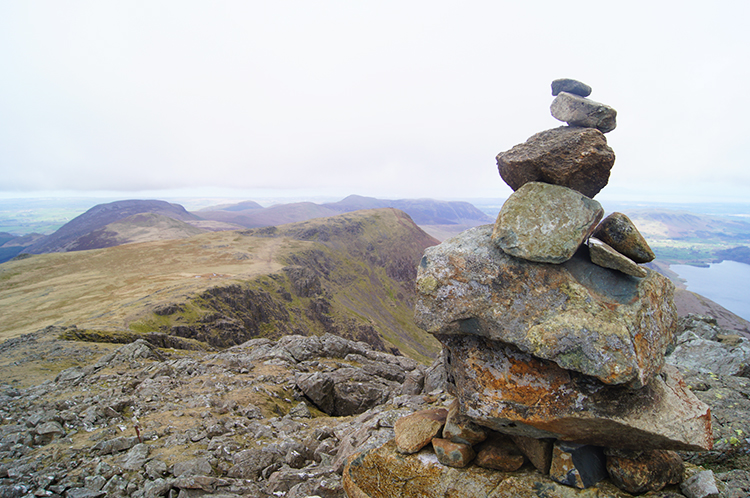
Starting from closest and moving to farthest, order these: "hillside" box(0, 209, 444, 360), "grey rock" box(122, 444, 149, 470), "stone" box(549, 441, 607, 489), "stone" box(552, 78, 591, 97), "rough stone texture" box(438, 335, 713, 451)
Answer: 1. "rough stone texture" box(438, 335, 713, 451)
2. "stone" box(549, 441, 607, 489)
3. "stone" box(552, 78, 591, 97)
4. "grey rock" box(122, 444, 149, 470)
5. "hillside" box(0, 209, 444, 360)

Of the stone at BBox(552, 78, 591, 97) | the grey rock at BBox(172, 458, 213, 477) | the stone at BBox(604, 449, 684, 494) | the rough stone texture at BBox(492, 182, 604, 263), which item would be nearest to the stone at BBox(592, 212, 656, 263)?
the rough stone texture at BBox(492, 182, 604, 263)

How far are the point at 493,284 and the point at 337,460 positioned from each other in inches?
441

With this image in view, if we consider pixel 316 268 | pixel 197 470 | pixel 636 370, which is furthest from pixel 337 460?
pixel 316 268

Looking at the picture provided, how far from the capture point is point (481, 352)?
1109 centimetres

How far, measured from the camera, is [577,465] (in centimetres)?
→ 956

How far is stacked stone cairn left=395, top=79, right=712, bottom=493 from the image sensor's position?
9.25 meters

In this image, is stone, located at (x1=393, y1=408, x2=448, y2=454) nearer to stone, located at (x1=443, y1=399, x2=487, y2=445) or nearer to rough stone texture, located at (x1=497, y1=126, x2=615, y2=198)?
stone, located at (x1=443, y1=399, x2=487, y2=445)

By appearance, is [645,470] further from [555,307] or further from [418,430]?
[418,430]

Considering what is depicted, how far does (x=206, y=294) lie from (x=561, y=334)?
255 feet

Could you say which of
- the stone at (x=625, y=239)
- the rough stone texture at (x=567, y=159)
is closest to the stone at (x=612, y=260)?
the stone at (x=625, y=239)

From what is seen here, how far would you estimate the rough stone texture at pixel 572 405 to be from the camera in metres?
9.06

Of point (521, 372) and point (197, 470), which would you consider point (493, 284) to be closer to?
point (521, 372)

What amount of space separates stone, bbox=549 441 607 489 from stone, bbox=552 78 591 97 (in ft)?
42.4

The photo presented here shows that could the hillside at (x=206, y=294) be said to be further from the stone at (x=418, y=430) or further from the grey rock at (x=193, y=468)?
the stone at (x=418, y=430)
